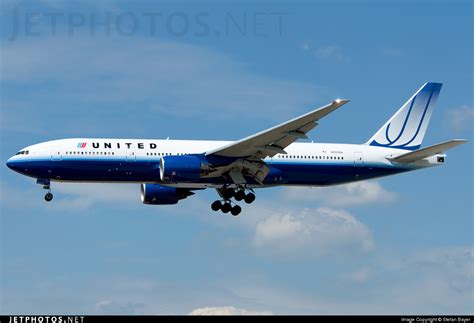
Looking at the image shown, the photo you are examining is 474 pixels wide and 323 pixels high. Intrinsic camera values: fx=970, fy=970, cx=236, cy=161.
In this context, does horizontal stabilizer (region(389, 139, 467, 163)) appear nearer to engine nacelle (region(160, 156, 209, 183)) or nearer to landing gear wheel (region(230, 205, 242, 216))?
landing gear wheel (region(230, 205, 242, 216))

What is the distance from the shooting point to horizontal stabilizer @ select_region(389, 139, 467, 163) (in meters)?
51.0

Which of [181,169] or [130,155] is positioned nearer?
[181,169]

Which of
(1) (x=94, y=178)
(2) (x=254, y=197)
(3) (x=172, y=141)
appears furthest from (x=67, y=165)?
(2) (x=254, y=197)

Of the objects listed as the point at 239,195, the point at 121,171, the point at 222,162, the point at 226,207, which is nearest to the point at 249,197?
the point at 239,195

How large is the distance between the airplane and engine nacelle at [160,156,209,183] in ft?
0.17

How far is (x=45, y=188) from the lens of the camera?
5162 centimetres

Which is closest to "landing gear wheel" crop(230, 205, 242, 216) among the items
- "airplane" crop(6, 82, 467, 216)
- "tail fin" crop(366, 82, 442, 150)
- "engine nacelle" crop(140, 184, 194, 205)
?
"airplane" crop(6, 82, 467, 216)

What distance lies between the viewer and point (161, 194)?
186ft

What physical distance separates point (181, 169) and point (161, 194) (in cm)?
670

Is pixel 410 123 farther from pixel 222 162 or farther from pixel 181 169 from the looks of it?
pixel 181 169

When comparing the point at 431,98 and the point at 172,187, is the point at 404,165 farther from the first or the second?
the point at 172,187

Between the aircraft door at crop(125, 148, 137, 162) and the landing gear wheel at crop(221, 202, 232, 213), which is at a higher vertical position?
the aircraft door at crop(125, 148, 137, 162)

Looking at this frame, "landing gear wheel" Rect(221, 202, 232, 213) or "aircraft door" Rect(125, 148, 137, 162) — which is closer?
"aircraft door" Rect(125, 148, 137, 162)

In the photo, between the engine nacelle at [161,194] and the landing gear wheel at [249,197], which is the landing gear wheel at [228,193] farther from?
the engine nacelle at [161,194]
